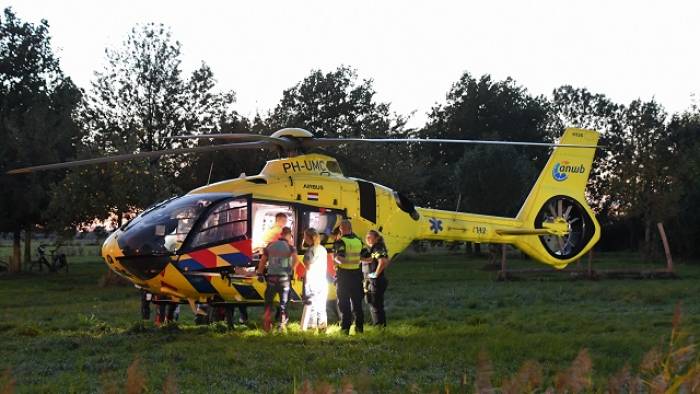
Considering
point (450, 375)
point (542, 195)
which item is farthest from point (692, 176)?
point (450, 375)

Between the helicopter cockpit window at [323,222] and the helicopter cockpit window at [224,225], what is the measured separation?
1140 millimetres

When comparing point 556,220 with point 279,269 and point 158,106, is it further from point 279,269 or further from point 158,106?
point 158,106

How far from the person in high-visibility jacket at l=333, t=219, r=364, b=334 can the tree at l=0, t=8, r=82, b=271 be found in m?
23.3

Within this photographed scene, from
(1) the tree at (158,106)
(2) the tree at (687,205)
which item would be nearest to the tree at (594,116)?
(2) the tree at (687,205)

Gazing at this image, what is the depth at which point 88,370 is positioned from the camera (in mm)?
9305

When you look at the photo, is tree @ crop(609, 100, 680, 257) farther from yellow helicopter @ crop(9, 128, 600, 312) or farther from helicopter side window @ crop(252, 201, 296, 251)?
helicopter side window @ crop(252, 201, 296, 251)

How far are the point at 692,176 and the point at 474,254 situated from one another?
52.7 ft

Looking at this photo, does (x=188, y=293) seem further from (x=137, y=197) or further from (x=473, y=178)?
(x=473, y=178)

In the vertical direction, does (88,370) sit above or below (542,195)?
below

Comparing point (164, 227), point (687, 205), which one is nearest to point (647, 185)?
point (687, 205)

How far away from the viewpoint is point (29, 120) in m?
34.6

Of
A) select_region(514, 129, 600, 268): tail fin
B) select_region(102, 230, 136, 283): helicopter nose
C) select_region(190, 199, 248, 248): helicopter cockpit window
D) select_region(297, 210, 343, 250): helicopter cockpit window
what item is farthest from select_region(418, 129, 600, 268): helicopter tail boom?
select_region(102, 230, 136, 283): helicopter nose

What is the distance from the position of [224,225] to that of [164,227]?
980 mm

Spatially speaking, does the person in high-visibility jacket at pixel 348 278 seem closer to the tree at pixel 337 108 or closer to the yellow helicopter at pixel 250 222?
the yellow helicopter at pixel 250 222
